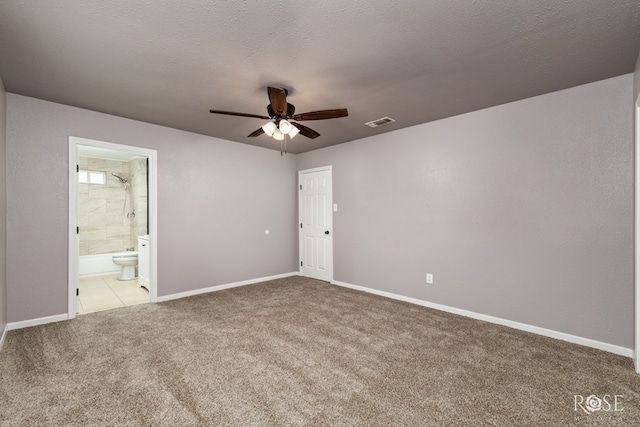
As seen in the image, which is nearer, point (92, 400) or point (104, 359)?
point (92, 400)

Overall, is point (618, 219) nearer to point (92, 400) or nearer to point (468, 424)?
point (468, 424)

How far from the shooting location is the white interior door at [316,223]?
5395mm

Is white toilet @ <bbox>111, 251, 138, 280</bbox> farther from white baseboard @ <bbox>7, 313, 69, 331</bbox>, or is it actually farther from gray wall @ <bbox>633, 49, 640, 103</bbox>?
gray wall @ <bbox>633, 49, 640, 103</bbox>

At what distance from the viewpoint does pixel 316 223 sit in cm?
563

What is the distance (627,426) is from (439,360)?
111cm

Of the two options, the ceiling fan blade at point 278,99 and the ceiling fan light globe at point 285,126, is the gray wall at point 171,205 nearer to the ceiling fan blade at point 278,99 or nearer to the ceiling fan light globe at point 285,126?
the ceiling fan light globe at point 285,126

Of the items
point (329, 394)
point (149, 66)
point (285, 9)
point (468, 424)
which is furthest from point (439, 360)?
point (149, 66)

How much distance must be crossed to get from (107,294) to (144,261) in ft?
2.45

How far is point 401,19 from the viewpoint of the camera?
1.91 metres

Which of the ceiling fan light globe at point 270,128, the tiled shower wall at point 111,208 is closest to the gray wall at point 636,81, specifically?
the ceiling fan light globe at point 270,128

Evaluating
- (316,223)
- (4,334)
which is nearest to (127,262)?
(4,334)

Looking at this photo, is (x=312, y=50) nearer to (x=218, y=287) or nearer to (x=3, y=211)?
(x=3, y=211)

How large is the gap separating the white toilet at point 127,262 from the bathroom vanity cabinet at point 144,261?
695 mm

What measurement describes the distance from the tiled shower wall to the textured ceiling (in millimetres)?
3166
